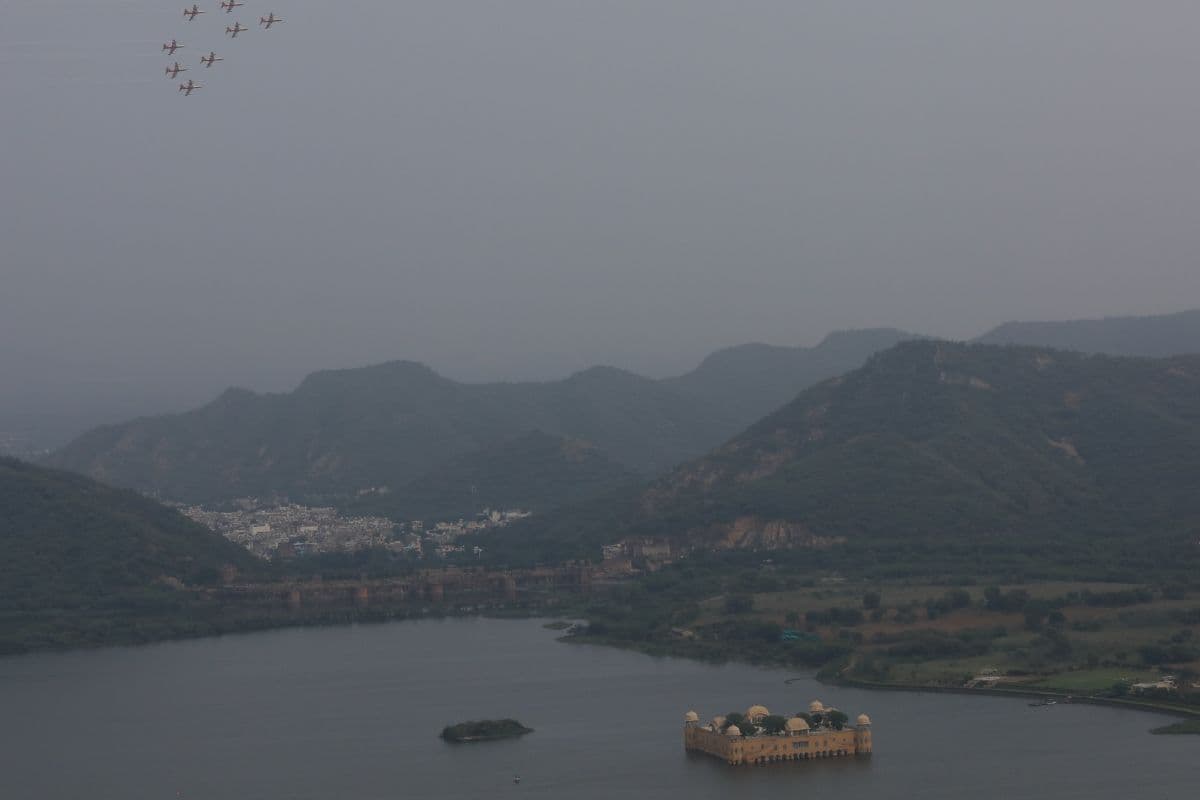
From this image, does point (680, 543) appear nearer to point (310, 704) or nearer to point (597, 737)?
point (310, 704)

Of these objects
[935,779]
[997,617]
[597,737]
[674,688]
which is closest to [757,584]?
[997,617]

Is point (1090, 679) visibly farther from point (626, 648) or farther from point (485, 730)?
point (626, 648)

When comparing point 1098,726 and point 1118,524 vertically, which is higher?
point 1118,524

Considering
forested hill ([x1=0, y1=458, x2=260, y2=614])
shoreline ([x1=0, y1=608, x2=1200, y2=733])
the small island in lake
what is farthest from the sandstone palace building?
forested hill ([x1=0, y1=458, x2=260, y2=614])

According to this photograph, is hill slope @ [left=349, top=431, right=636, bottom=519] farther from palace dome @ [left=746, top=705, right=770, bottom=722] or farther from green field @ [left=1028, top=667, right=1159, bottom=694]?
palace dome @ [left=746, top=705, right=770, bottom=722]

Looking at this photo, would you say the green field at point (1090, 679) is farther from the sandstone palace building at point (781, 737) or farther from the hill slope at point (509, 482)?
the hill slope at point (509, 482)

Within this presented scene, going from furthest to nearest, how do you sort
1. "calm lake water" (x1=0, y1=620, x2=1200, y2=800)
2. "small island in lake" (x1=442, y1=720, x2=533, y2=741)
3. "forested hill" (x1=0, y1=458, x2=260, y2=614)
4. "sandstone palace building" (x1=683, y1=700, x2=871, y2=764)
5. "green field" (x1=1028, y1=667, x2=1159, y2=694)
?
"forested hill" (x1=0, y1=458, x2=260, y2=614) → "green field" (x1=1028, y1=667, x2=1159, y2=694) → "small island in lake" (x1=442, y1=720, x2=533, y2=741) → "sandstone palace building" (x1=683, y1=700, x2=871, y2=764) → "calm lake water" (x1=0, y1=620, x2=1200, y2=800)
